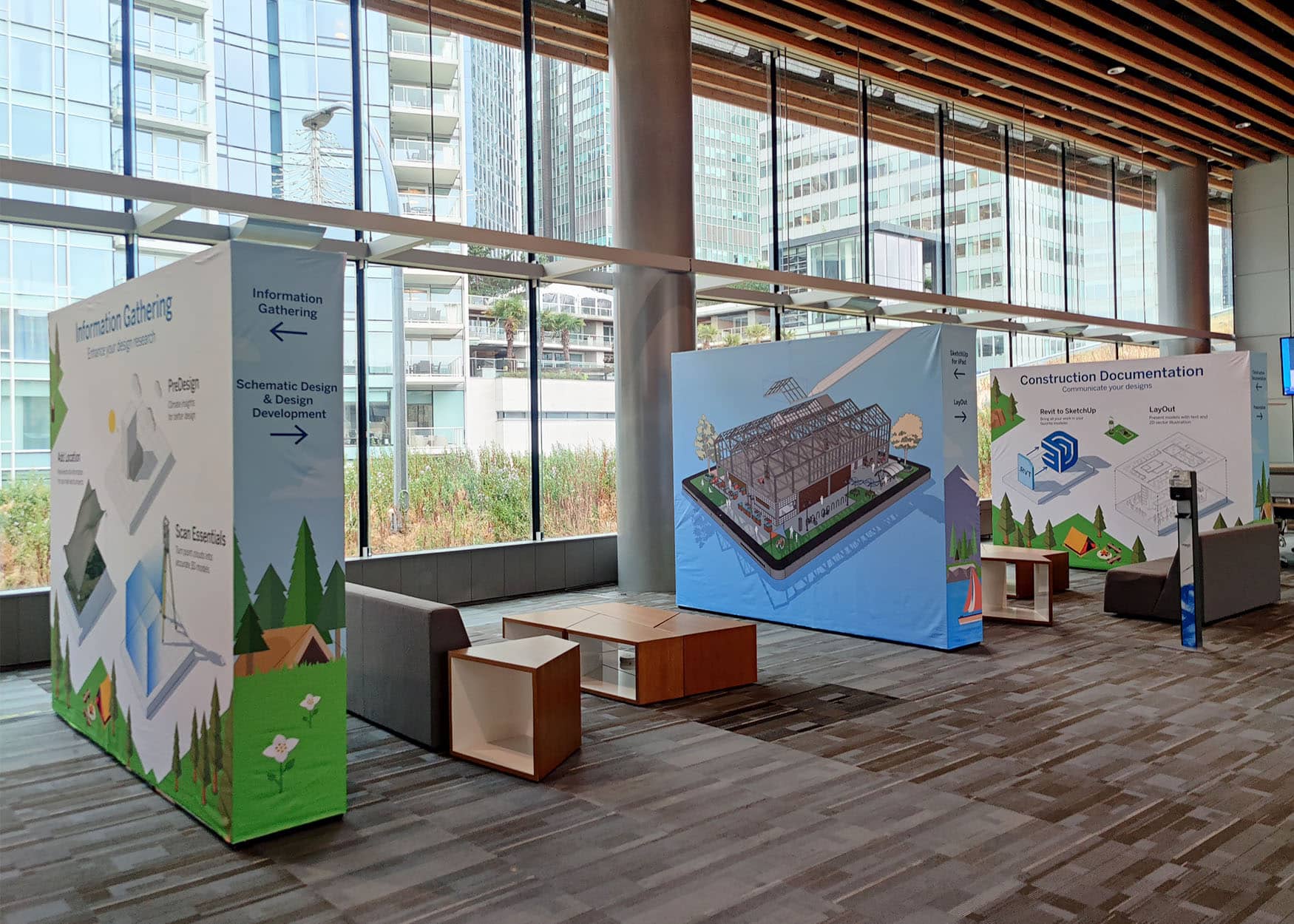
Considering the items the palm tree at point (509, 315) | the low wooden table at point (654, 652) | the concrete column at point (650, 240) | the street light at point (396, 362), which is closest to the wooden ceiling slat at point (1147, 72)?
the concrete column at point (650, 240)

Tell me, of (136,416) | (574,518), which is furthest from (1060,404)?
(136,416)

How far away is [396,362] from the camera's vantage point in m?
8.99

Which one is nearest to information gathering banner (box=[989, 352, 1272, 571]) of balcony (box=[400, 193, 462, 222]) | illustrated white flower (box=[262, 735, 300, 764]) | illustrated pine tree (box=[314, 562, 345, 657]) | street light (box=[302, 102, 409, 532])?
balcony (box=[400, 193, 462, 222])

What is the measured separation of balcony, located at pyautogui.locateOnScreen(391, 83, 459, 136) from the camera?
9.01 m

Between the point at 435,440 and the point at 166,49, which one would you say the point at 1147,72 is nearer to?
the point at 435,440

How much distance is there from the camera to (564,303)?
33.0ft

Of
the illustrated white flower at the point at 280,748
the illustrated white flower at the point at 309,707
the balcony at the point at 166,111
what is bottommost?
the illustrated white flower at the point at 280,748

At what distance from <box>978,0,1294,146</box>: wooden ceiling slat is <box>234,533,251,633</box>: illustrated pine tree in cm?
910

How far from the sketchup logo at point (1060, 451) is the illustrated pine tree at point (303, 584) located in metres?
9.20

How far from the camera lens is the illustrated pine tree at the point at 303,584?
13.2ft

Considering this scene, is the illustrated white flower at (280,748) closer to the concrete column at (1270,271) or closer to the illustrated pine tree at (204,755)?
the illustrated pine tree at (204,755)

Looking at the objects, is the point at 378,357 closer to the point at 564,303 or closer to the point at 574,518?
the point at 564,303

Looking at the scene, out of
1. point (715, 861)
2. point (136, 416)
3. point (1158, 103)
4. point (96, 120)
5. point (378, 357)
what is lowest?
point (715, 861)

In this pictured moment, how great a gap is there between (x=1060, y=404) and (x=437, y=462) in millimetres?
6798
